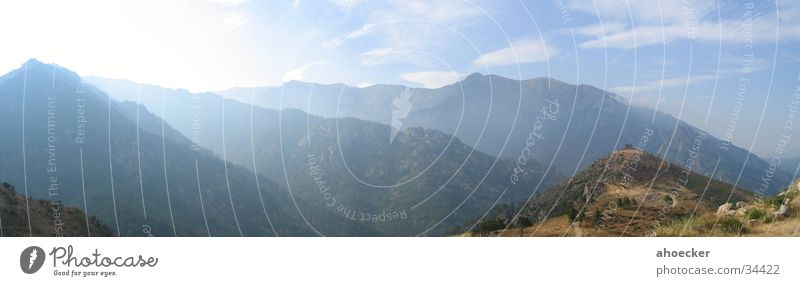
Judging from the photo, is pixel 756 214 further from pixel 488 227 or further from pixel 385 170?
pixel 385 170

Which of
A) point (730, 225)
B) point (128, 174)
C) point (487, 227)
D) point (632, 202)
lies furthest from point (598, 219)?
point (128, 174)

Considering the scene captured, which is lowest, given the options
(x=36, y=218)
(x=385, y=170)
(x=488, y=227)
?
(x=385, y=170)

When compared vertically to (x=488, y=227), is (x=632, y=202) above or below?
below

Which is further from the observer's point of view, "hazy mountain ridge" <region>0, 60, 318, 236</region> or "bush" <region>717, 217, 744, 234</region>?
"hazy mountain ridge" <region>0, 60, 318, 236</region>

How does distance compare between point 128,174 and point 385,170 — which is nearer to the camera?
point 128,174

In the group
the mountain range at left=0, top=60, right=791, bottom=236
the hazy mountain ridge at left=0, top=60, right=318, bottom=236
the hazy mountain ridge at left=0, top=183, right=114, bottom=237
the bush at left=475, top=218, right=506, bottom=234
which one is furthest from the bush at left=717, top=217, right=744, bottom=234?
the hazy mountain ridge at left=0, top=60, right=318, bottom=236

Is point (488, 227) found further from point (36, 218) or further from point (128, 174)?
point (128, 174)

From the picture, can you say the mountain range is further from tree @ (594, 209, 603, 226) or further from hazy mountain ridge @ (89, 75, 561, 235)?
tree @ (594, 209, 603, 226)

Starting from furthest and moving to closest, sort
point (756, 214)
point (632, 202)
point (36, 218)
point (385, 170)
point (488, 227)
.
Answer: point (385, 170)
point (36, 218)
point (632, 202)
point (488, 227)
point (756, 214)

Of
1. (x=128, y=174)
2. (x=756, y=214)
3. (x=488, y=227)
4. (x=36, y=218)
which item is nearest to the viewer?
(x=756, y=214)

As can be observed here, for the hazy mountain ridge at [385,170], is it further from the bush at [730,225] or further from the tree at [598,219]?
the bush at [730,225]

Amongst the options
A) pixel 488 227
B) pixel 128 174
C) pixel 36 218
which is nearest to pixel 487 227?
pixel 488 227

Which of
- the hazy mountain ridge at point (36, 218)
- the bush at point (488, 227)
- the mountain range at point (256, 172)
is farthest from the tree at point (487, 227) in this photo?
the mountain range at point (256, 172)

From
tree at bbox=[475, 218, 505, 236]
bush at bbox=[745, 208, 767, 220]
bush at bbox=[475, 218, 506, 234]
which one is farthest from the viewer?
bush at bbox=[475, 218, 506, 234]
